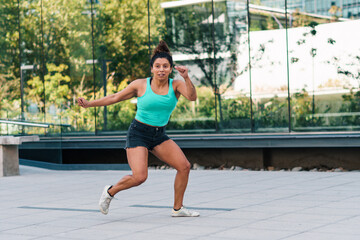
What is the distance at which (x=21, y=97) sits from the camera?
2056cm

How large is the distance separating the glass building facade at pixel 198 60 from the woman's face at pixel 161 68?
27.5ft

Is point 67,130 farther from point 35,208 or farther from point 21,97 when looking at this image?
point 35,208

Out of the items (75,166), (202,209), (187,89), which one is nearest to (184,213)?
(202,209)

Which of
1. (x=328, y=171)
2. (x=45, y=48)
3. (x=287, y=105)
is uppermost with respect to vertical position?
(x=45, y=48)

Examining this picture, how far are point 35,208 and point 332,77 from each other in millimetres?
8361

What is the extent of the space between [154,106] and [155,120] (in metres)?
0.17

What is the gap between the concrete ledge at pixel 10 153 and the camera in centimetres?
1418

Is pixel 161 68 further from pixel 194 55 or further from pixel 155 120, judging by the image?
pixel 194 55

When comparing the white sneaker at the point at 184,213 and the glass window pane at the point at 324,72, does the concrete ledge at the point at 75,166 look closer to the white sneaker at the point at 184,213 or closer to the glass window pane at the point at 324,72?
the glass window pane at the point at 324,72

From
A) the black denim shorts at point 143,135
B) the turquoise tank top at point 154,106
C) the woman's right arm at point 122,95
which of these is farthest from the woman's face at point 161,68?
the black denim shorts at point 143,135

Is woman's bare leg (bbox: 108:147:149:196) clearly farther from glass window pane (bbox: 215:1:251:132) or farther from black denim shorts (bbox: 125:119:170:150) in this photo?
glass window pane (bbox: 215:1:251:132)

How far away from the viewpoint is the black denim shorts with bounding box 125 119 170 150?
7.39m

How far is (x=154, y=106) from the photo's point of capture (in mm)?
7277

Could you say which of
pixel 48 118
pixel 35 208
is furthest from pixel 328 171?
pixel 48 118
